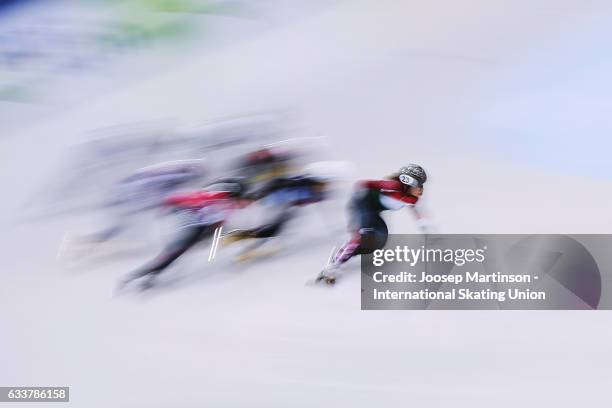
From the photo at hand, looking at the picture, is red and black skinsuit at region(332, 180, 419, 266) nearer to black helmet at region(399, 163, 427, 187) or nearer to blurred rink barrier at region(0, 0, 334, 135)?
black helmet at region(399, 163, 427, 187)

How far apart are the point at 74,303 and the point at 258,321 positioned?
0.62 meters

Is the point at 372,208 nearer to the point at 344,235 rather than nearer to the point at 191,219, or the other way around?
the point at 344,235

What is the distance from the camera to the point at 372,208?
2.26 meters

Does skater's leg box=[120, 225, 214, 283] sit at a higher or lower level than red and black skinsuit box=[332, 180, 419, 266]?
lower

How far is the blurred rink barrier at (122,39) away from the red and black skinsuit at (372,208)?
63 cm

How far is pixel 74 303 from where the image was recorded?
228cm

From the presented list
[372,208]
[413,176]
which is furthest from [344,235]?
[413,176]

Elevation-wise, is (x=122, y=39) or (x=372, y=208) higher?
(x=122, y=39)

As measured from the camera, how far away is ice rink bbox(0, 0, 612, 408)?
2.26 m

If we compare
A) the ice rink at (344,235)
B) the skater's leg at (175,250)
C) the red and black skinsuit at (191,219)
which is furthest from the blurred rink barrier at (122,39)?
the skater's leg at (175,250)

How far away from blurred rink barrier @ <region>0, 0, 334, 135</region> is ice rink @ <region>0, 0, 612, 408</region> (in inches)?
1.9

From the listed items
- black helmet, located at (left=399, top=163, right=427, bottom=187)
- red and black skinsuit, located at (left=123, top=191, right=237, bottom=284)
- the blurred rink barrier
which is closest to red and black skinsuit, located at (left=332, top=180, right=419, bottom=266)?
black helmet, located at (left=399, top=163, right=427, bottom=187)

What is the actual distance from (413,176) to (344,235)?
0.99ft

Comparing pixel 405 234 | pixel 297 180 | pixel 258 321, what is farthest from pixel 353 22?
pixel 258 321
